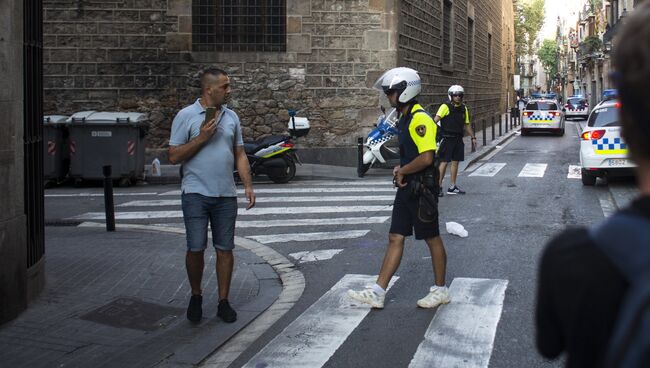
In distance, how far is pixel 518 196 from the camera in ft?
40.5

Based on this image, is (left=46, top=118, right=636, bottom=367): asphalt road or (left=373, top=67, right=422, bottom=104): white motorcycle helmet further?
(left=373, top=67, right=422, bottom=104): white motorcycle helmet

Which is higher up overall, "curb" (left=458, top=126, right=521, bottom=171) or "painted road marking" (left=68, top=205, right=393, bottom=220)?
"curb" (left=458, top=126, right=521, bottom=171)

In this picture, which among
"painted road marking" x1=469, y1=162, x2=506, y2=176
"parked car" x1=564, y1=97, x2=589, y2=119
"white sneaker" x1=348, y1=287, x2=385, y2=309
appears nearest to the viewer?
"white sneaker" x1=348, y1=287, x2=385, y2=309

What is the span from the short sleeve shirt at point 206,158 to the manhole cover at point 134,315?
1.01 meters

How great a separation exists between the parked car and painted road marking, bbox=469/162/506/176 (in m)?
34.2

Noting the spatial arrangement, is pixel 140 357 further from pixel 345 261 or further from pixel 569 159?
pixel 569 159

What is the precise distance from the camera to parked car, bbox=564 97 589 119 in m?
50.1

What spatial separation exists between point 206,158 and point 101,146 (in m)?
9.93

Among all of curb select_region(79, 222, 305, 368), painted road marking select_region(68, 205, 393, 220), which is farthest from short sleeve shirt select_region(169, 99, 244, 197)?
painted road marking select_region(68, 205, 393, 220)

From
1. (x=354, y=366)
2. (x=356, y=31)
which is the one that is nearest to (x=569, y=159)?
(x=356, y=31)

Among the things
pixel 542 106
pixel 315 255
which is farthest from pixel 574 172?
pixel 542 106

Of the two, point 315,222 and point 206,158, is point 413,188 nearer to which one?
point 206,158

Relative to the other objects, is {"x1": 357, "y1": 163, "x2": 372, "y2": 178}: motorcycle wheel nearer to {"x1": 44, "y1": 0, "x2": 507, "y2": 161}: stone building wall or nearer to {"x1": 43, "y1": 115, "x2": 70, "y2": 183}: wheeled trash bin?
{"x1": 44, "y1": 0, "x2": 507, "y2": 161}: stone building wall

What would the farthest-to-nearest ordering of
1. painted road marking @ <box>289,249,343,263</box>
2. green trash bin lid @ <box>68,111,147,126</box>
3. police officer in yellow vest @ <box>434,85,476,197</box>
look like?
green trash bin lid @ <box>68,111,147,126</box> → police officer in yellow vest @ <box>434,85,476,197</box> → painted road marking @ <box>289,249,343,263</box>
